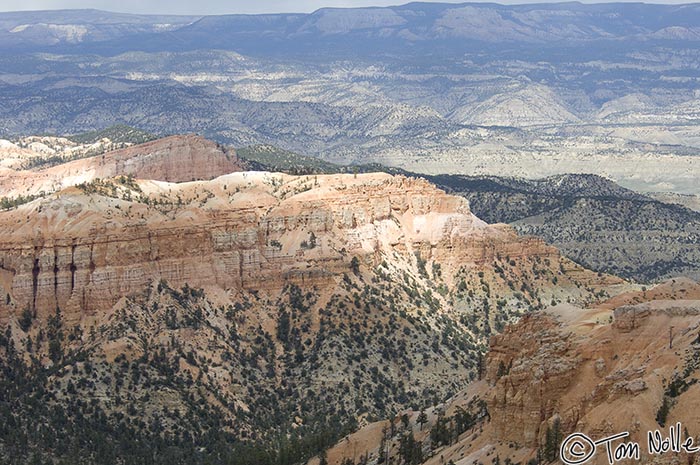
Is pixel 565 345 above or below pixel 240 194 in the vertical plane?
above

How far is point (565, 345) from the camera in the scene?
237 ft

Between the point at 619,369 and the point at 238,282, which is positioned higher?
the point at 619,369

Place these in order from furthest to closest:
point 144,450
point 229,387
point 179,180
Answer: point 179,180 < point 229,387 < point 144,450

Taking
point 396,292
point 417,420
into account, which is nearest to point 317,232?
point 396,292

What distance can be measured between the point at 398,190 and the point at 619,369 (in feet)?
251

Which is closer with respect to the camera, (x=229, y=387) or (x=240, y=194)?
(x=229, y=387)

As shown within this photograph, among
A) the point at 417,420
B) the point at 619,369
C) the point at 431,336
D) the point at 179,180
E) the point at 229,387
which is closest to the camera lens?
the point at 619,369

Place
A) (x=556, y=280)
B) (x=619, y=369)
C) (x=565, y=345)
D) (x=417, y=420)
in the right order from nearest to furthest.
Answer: (x=619, y=369), (x=565, y=345), (x=417, y=420), (x=556, y=280)

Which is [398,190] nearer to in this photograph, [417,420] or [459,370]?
[459,370]

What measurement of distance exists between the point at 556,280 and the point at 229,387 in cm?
3742

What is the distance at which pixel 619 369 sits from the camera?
67625 mm

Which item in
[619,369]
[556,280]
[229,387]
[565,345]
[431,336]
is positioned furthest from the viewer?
[556,280]

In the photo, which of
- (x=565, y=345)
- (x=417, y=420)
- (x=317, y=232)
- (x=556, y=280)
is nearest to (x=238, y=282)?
(x=317, y=232)

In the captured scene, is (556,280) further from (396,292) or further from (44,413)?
(44,413)
